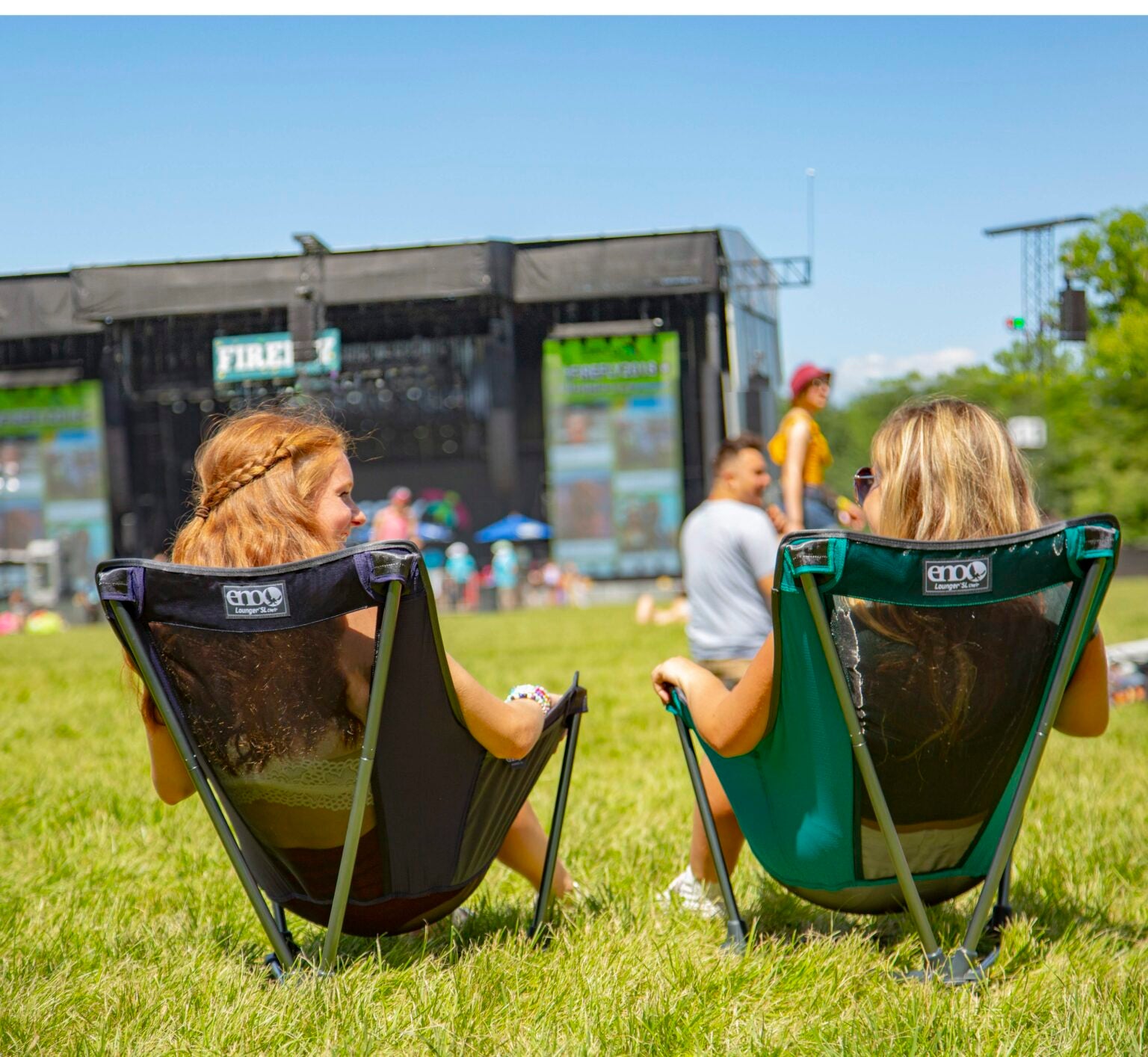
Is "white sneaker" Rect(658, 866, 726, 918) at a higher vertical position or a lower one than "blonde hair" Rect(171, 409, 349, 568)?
lower

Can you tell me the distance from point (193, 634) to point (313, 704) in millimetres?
210

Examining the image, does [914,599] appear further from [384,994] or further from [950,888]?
[384,994]

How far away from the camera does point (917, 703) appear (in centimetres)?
192

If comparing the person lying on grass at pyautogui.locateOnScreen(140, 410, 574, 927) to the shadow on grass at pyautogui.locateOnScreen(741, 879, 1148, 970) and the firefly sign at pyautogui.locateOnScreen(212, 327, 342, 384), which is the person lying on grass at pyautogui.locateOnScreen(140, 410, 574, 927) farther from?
the firefly sign at pyautogui.locateOnScreen(212, 327, 342, 384)

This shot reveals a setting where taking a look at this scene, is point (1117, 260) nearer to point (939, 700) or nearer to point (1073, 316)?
point (1073, 316)

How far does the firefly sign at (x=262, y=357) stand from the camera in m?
21.9

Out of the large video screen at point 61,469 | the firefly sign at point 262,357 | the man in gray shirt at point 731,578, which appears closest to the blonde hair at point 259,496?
the man in gray shirt at point 731,578

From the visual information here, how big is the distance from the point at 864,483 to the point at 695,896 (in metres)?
0.97

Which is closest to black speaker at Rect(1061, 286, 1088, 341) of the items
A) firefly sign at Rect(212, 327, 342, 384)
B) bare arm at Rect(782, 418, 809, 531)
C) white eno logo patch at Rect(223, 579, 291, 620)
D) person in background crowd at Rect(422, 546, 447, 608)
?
bare arm at Rect(782, 418, 809, 531)

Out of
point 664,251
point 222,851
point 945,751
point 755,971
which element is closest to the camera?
point 945,751

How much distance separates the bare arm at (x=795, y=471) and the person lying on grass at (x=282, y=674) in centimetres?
355

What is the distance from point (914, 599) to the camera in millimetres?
1817

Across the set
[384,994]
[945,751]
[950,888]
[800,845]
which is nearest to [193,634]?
[384,994]

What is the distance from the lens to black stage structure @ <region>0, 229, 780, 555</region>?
20.5 m
